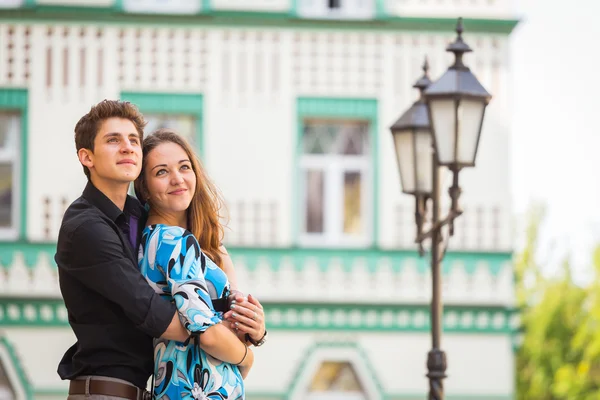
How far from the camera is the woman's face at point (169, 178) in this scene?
5.28m

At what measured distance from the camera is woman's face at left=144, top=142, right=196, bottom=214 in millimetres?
5281

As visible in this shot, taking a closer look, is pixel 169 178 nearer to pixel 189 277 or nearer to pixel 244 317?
pixel 189 277

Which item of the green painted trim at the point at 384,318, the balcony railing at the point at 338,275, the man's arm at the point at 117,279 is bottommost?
the green painted trim at the point at 384,318

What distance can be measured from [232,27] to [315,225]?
10.1 ft

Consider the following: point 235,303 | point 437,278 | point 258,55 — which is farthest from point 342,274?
point 235,303

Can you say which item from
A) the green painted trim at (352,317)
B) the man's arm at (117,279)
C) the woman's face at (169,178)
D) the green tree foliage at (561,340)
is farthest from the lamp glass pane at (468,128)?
the green tree foliage at (561,340)

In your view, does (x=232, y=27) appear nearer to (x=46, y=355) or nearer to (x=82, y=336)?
(x=46, y=355)

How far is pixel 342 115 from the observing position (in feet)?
62.3

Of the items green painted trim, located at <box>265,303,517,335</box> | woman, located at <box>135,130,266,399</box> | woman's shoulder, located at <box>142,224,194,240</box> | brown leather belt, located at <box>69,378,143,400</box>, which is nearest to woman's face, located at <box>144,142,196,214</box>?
woman, located at <box>135,130,266,399</box>

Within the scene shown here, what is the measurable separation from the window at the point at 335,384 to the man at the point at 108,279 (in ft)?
45.9

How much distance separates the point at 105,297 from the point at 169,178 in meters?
0.56

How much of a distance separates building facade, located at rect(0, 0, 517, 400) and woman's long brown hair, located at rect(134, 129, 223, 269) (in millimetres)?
13231

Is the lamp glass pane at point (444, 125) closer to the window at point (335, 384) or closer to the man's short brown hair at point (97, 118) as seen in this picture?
the man's short brown hair at point (97, 118)

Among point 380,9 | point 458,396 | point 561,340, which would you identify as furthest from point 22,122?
point 561,340
